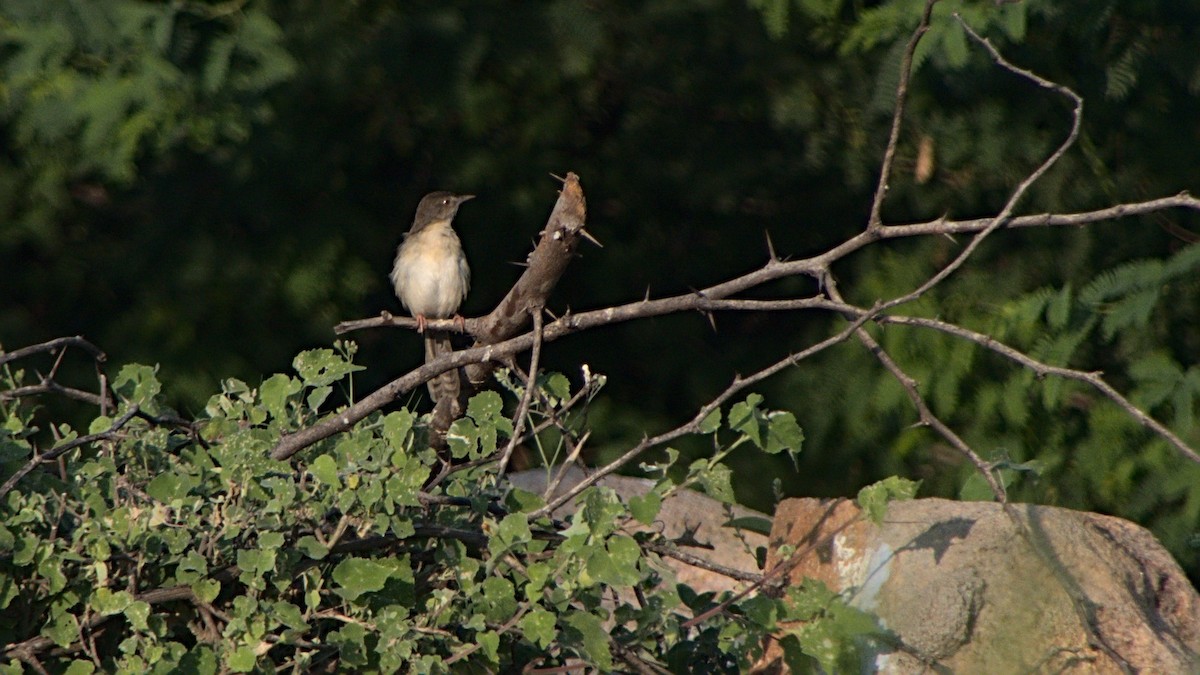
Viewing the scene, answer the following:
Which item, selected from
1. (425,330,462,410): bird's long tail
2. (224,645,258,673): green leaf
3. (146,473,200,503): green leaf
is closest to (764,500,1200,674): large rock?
(425,330,462,410): bird's long tail

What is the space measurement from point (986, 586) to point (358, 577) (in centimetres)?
155

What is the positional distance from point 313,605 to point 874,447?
4.52 m

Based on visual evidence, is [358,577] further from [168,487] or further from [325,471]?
[168,487]

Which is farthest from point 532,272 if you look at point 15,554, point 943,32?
point 943,32

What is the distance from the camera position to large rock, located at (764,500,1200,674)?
3443 mm

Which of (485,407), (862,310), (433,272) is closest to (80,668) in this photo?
(485,407)

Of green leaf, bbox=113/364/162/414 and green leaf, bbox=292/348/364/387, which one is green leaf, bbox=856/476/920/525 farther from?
green leaf, bbox=113/364/162/414

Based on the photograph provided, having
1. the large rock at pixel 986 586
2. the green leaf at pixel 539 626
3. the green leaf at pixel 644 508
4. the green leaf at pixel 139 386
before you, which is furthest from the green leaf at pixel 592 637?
the green leaf at pixel 139 386

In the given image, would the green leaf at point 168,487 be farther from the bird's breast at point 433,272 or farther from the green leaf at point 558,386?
the bird's breast at point 433,272

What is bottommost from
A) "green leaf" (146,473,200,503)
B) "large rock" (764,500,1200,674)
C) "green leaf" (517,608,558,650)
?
"large rock" (764,500,1200,674)

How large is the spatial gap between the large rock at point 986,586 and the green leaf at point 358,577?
3.51 feet

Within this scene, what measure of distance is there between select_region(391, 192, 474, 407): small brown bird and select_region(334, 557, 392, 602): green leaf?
3.64m

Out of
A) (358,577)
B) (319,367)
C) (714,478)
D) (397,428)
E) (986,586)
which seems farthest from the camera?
(986,586)

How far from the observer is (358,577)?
9.16 feet
